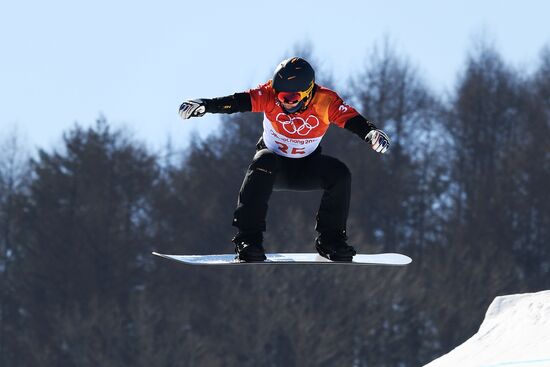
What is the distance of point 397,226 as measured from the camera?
179 feet

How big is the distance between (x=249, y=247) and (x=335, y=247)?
77cm

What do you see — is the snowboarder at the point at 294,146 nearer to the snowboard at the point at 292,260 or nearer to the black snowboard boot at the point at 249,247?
the black snowboard boot at the point at 249,247

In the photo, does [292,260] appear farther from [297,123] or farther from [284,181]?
[297,123]

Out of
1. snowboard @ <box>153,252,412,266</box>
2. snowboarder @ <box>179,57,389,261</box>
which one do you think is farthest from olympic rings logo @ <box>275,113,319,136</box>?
snowboard @ <box>153,252,412,266</box>

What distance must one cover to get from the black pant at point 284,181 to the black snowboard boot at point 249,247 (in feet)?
0.18

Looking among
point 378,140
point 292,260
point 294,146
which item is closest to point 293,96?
point 294,146

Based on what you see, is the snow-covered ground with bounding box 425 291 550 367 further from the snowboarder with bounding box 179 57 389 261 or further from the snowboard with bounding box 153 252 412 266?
the snowboarder with bounding box 179 57 389 261

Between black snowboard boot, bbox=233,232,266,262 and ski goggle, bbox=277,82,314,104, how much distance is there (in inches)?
49.1

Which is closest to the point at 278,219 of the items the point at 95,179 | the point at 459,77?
the point at 95,179

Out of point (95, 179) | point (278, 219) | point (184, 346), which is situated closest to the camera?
point (184, 346)

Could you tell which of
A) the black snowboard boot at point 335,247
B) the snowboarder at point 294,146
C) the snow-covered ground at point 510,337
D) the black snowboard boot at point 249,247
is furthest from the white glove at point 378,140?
the snow-covered ground at point 510,337

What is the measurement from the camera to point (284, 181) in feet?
43.5

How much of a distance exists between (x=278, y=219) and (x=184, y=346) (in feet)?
18.7

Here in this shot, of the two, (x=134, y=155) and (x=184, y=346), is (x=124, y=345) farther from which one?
(x=134, y=155)
